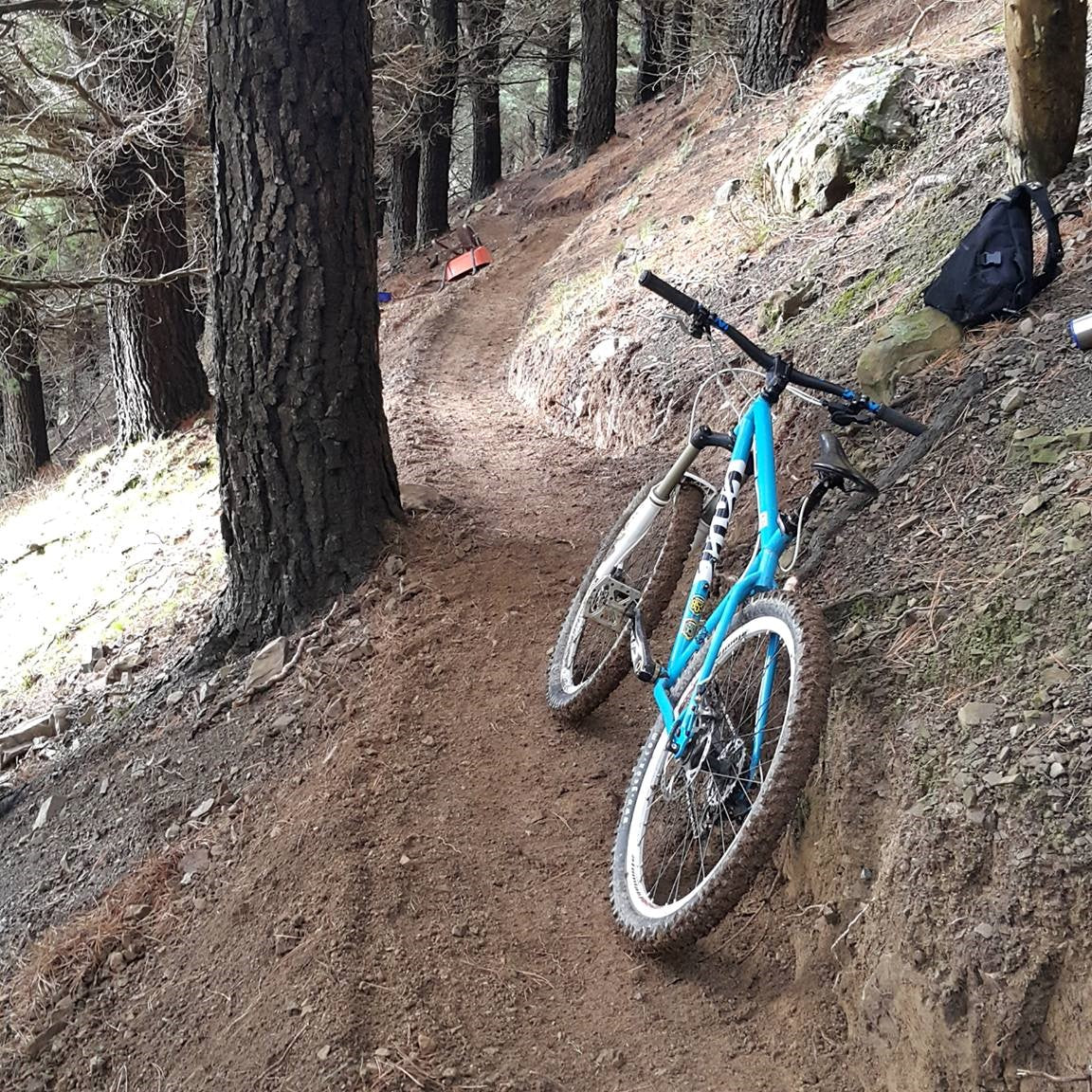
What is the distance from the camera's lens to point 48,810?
4730 mm

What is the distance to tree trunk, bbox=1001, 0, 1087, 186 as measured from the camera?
13.9ft

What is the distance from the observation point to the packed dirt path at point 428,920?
2814 mm

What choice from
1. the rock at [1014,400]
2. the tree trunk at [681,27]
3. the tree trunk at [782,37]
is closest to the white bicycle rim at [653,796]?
the rock at [1014,400]

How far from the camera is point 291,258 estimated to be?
15.0 ft

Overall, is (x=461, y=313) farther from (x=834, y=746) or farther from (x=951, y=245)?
(x=834, y=746)

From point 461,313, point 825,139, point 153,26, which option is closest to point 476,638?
point 825,139

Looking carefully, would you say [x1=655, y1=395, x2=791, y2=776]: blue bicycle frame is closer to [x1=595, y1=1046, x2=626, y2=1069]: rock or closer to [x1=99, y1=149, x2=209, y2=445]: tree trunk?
[x1=595, y1=1046, x2=626, y2=1069]: rock

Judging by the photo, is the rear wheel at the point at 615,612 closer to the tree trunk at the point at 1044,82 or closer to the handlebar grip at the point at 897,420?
the handlebar grip at the point at 897,420

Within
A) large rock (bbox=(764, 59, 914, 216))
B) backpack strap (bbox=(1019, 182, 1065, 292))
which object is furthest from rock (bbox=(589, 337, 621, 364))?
backpack strap (bbox=(1019, 182, 1065, 292))

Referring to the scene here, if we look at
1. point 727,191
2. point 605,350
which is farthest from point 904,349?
point 727,191

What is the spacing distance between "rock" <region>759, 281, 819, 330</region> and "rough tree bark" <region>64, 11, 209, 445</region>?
545 centimetres

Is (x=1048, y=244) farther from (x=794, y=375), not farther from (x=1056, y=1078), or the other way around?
(x=1056, y=1078)

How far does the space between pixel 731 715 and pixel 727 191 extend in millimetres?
7267

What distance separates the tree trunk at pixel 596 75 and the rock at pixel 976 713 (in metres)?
16.2
